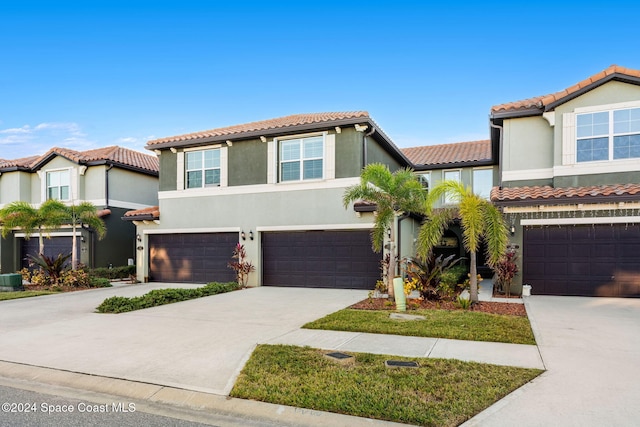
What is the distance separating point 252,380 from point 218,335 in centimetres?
276

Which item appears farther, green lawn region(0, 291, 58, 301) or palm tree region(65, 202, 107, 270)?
palm tree region(65, 202, 107, 270)

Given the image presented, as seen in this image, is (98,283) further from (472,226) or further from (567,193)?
(567,193)

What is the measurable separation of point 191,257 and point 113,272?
4294 millimetres

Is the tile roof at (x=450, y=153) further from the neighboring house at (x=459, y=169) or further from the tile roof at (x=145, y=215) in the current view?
the tile roof at (x=145, y=215)

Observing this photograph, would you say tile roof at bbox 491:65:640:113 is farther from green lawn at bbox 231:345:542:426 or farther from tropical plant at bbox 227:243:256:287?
tropical plant at bbox 227:243:256:287

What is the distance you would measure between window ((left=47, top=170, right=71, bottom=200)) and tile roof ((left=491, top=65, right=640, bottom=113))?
774 inches

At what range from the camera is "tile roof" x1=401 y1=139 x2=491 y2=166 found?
838 inches

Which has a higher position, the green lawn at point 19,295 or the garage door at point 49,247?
the garage door at point 49,247

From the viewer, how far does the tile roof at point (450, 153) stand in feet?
69.8

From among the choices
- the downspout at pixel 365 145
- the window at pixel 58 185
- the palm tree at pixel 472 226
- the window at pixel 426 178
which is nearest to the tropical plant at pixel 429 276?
the palm tree at pixel 472 226

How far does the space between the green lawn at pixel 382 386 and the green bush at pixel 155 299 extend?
6079 mm

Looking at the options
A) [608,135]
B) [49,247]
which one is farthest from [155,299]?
[608,135]

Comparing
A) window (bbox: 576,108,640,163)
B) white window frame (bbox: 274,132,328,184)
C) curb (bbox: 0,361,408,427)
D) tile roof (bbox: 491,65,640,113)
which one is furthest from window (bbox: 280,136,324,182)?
curb (bbox: 0,361,408,427)

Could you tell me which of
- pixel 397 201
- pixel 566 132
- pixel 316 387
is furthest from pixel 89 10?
pixel 566 132
